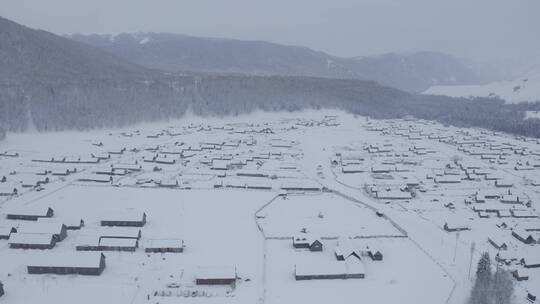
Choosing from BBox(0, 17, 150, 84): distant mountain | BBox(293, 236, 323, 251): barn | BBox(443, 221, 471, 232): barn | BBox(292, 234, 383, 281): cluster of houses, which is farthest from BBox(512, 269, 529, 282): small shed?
BBox(0, 17, 150, 84): distant mountain

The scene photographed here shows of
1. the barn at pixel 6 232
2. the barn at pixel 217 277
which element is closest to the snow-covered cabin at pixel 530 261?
the barn at pixel 217 277

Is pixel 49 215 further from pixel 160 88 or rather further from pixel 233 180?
pixel 160 88

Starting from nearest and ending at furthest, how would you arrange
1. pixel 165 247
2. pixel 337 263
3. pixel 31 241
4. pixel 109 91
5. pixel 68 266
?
pixel 68 266
pixel 337 263
pixel 165 247
pixel 31 241
pixel 109 91

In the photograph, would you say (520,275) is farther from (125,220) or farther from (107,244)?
(125,220)

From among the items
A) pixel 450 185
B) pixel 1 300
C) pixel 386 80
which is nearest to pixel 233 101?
pixel 450 185

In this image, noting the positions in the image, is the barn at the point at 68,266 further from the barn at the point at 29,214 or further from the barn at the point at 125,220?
the barn at the point at 29,214

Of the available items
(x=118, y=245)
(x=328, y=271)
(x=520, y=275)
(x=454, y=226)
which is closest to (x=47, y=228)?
(x=118, y=245)
